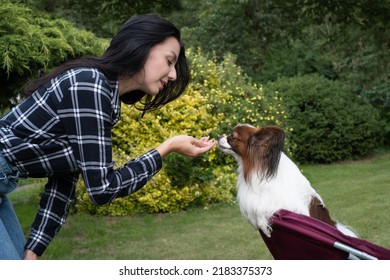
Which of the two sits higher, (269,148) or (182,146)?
(182,146)

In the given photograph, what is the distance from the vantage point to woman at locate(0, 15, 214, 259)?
2.44m

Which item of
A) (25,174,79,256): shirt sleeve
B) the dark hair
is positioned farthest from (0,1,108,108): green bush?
the dark hair

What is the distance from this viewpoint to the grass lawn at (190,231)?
22.7ft

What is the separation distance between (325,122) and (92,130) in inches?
446

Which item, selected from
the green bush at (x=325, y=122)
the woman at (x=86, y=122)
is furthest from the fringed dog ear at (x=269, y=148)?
the green bush at (x=325, y=122)

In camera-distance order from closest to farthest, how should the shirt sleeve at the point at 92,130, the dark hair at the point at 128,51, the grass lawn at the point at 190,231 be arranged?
the shirt sleeve at the point at 92,130 < the dark hair at the point at 128,51 < the grass lawn at the point at 190,231

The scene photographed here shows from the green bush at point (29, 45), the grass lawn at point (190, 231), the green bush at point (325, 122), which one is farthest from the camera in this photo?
the green bush at point (325, 122)

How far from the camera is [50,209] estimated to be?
112 inches

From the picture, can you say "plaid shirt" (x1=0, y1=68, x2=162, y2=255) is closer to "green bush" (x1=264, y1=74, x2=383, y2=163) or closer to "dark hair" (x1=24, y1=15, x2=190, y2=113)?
"dark hair" (x1=24, y1=15, x2=190, y2=113)

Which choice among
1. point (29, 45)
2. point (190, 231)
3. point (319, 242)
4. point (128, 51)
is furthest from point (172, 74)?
point (190, 231)

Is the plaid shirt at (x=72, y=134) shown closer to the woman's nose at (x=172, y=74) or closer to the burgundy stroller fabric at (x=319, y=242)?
the woman's nose at (x=172, y=74)

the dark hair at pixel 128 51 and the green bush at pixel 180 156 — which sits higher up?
the dark hair at pixel 128 51

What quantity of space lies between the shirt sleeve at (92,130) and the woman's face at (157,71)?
Result: 197 mm

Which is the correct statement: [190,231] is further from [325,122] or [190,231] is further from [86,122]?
[325,122]
